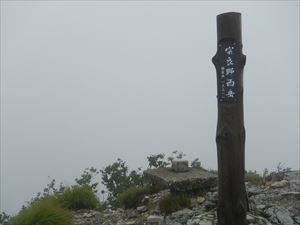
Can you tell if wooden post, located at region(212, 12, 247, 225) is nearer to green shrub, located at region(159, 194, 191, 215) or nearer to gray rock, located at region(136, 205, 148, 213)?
green shrub, located at region(159, 194, 191, 215)

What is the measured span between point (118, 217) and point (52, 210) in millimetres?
1445

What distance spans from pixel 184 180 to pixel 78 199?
2472mm

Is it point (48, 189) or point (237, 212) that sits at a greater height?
point (48, 189)

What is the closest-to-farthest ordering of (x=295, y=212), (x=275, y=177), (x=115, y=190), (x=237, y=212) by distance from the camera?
(x=237, y=212), (x=295, y=212), (x=275, y=177), (x=115, y=190)

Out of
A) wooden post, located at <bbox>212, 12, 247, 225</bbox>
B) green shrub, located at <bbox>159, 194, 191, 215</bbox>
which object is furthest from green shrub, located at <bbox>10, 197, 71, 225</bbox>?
wooden post, located at <bbox>212, 12, 247, 225</bbox>

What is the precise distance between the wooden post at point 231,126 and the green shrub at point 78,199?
383cm

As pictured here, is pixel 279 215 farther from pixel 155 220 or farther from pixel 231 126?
pixel 155 220

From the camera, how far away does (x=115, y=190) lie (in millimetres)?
11367

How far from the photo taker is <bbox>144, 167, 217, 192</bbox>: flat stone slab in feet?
24.1

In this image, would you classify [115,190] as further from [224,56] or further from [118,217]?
[224,56]

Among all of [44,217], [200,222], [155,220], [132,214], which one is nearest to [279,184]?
[200,222]

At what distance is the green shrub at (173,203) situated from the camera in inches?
270

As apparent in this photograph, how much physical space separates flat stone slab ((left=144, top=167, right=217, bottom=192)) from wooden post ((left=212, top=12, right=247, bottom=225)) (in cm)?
184

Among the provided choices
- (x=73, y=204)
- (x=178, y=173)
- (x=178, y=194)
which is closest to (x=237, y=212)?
(x=178, y=194)
